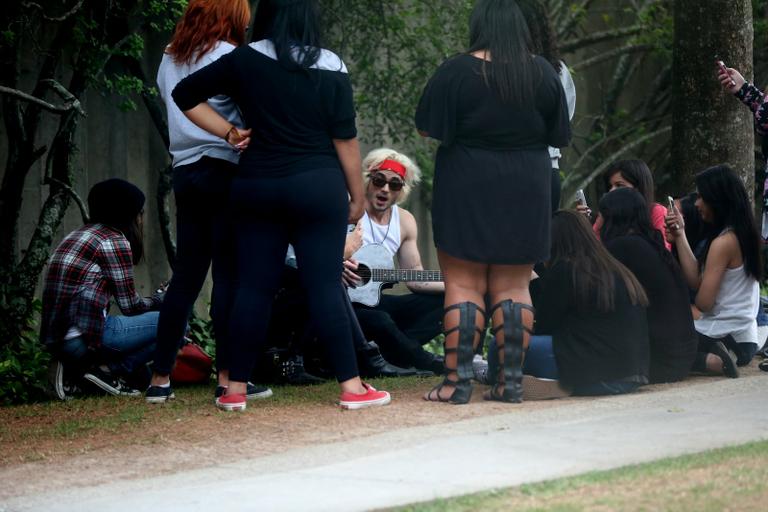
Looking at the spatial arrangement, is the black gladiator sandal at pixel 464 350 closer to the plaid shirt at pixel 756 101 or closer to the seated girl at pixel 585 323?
the seated girl at pixel 585 323

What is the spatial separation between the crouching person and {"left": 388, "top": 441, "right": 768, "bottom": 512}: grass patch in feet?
11.3

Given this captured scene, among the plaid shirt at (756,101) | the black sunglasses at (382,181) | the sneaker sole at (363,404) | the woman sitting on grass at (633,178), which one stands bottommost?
the sneaker sole at (363,404)

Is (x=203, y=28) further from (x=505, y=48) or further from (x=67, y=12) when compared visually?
(x=67, y=12)

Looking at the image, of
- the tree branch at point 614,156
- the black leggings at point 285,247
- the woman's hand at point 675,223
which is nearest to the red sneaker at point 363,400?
the black leggings at point 285,247

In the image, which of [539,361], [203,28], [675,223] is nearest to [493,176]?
[539,361]

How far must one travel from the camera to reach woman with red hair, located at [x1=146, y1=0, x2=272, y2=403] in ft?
20.5

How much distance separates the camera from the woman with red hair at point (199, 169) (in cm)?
625

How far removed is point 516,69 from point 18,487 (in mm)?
2958

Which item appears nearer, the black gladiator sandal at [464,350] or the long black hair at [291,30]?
the long black hair at [291,30]

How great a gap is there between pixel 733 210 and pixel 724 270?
350 millimetres

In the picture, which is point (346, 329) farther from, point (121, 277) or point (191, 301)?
point (121, 277)

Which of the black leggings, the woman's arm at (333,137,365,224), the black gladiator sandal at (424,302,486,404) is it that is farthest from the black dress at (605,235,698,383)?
the black leggings

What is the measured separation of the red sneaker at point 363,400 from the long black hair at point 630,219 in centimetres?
171

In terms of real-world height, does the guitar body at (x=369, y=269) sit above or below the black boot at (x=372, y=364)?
above
